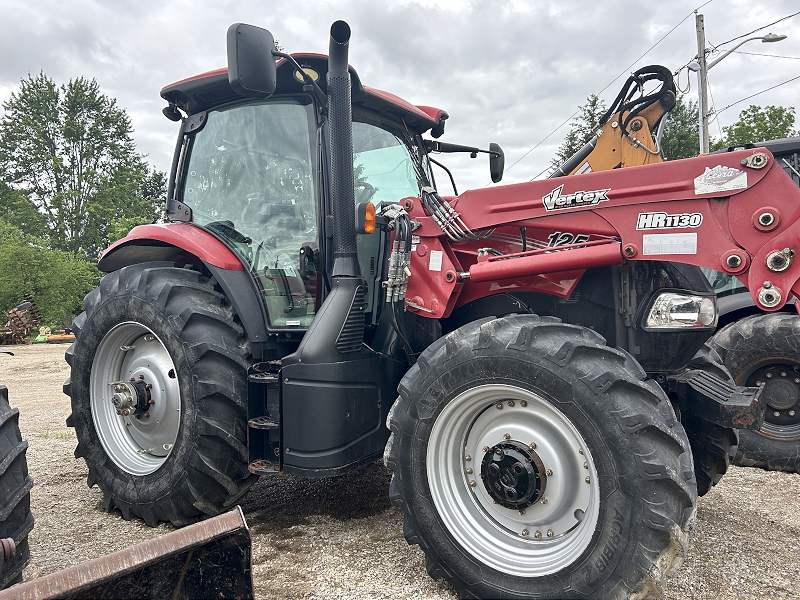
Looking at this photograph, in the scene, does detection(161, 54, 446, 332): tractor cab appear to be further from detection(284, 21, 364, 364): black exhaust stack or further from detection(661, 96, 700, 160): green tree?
detection(661, 96, 700, 160): green tree

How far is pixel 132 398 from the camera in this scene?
11.2ft

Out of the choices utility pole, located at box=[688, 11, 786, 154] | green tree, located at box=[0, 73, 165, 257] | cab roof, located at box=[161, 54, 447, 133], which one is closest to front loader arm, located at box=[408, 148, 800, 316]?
cab roof, located at box=[161, 54, 447, 133]

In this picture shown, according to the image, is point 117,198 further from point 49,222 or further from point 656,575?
point 656,575

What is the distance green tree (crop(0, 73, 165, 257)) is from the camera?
3472 cm

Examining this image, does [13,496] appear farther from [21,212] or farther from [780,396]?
[21,212]

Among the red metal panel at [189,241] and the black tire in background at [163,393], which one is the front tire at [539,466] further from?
the red metal panel at [189,241]

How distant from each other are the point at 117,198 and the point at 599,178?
3783 cm

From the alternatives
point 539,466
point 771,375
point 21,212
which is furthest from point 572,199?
point 21,212

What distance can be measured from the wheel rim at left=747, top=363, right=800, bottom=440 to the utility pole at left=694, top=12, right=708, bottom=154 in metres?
10.3

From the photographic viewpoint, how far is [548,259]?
104 inches

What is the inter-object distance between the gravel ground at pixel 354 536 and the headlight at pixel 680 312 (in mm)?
1114

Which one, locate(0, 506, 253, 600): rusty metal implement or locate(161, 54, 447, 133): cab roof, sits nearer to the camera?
locate(0, 506, 253, 600): rusty metal implement

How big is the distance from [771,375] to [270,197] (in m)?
4.07

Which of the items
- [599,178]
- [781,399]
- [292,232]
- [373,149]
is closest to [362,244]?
[292,232]
